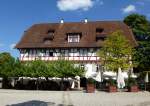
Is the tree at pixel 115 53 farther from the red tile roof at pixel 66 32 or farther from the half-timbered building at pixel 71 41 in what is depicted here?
the red tile roof at pixel 66 32

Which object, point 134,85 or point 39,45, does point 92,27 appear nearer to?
point 39,45

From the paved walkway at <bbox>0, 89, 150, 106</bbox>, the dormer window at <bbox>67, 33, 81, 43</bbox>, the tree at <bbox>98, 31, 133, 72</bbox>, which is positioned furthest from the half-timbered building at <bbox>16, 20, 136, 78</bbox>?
the paved walkway at <bbox>0, 89, 150, 106</bbox>

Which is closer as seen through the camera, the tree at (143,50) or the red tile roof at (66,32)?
the tree at (143,50)

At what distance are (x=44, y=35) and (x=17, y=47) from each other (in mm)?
4913

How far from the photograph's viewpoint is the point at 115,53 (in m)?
52.7

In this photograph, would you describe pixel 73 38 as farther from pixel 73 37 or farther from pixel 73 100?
pixel 73 100

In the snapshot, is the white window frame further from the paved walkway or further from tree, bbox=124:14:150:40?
the paved walkway

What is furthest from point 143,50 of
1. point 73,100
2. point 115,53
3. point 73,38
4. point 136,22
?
point 73,100

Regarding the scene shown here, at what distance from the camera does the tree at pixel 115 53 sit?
171 feet

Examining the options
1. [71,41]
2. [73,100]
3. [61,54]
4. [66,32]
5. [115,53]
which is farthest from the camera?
[66,32]

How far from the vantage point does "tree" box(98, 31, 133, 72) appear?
2055 inches

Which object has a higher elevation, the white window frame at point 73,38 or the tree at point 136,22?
the tree at point 136,22

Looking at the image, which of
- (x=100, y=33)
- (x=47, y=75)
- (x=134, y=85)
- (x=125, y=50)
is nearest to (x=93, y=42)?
(x=100, y=33)

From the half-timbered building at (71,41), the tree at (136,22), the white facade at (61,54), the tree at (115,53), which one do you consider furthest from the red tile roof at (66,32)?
the tree at (115,53)
